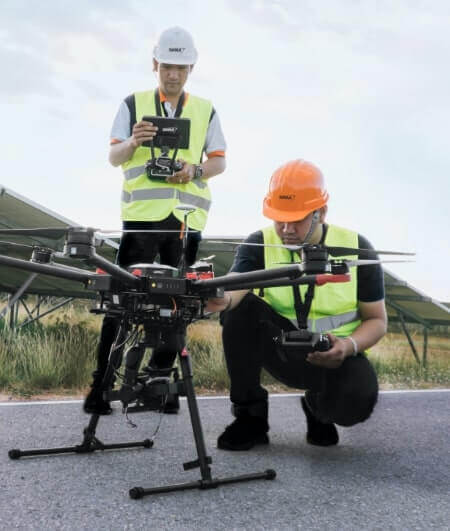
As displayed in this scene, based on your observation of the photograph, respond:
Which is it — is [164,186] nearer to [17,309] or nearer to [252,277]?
[252,277]

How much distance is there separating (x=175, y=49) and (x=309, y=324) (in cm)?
186

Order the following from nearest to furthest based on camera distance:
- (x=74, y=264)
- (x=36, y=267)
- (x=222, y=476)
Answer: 1. (x=36, y=267)
2. (x=222, y=476)
3. (x=74, y=264)

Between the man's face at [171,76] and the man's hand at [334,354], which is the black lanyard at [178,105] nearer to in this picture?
the man's face at [171,76]

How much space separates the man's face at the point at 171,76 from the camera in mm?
4047

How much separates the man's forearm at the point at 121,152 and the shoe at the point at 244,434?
1713mm

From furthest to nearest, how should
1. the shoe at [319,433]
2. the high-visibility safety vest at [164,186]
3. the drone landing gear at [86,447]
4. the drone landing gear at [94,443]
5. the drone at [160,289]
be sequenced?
the high-visibility safety vest at [164,186]
the shoe at [319,433]
the drone landing gear at [86,447]
the drone landing gear at [94,443]
the drone at [160,289]

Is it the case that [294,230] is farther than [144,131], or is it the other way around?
[144,131]

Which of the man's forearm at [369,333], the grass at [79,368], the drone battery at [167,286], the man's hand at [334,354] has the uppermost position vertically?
the drone battery at [167,286]

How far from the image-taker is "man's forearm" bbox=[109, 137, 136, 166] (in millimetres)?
3956

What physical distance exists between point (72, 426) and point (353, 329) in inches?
66.1

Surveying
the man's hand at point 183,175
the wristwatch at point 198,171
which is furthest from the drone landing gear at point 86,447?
the wristwatch at point 198,171

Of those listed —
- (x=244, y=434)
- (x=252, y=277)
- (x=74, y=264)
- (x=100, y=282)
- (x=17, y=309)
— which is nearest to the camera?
(x=252, y=277)

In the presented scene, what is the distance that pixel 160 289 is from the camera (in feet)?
7.93

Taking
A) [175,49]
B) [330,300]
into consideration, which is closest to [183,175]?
[175,49]
